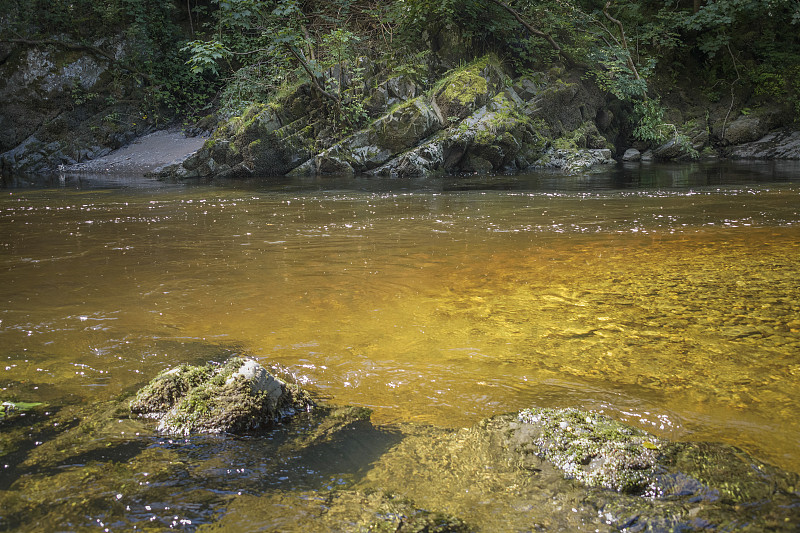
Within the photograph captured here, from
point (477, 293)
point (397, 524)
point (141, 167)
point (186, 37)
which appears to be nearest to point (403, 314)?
point (477, 293)

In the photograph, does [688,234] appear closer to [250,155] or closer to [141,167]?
[250,155]

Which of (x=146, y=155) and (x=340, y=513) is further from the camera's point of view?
(x=146, y=155)

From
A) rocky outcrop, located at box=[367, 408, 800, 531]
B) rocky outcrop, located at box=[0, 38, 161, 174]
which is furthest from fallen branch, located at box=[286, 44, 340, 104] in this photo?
rocky outcrop, located at box=[367, 408, 800, 531]

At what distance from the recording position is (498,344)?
330 centimetres

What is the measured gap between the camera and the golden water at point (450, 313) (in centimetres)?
266

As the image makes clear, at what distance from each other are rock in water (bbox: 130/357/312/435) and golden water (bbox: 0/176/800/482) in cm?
31

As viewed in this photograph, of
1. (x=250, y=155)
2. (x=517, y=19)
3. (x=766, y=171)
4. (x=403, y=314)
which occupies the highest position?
(x=517, y=19)

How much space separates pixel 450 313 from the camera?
3.86 m

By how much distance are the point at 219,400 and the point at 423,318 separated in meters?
1.69

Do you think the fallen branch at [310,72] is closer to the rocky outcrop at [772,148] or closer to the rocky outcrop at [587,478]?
the rocky outcrop at [772,148]

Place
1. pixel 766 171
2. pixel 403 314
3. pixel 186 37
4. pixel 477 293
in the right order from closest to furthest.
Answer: pixel 403 314, pixel 477 293, pixel 766 171, pixel 186 37

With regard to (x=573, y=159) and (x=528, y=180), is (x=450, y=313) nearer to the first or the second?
(x=528, y=180)

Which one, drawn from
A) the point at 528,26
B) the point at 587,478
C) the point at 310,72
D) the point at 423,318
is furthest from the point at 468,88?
the point at 587,478

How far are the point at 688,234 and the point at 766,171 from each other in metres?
9.67
